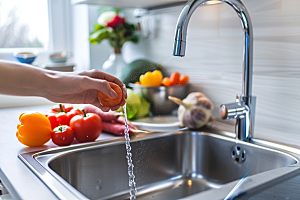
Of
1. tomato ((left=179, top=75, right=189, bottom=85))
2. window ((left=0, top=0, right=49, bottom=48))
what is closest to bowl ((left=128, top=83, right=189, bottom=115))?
tomato ((left=179, top=75, right=189, bottom=85))

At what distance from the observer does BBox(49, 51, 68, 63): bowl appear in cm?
190

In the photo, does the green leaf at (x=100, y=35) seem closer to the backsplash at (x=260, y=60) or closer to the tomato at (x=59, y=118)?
the backsplash at (x=260, y=60)

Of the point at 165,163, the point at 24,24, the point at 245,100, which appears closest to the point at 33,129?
the point at 165,163

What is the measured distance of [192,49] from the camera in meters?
1.25

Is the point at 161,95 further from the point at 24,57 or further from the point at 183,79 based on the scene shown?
the point at 24,57

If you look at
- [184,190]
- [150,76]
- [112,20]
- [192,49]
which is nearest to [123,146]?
[184,190]

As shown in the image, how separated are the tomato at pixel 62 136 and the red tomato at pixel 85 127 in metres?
0.02

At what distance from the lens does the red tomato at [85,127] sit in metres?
0.95

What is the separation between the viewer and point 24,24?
1965 mm

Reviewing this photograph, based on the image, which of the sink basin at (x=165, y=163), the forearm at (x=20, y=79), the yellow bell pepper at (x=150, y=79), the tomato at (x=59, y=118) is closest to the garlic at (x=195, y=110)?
the sink basin at (x=165, y=163)

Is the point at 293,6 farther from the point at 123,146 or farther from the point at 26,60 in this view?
the point at 26,60

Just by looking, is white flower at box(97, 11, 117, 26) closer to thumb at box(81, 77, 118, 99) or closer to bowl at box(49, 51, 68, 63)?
bowl at box(49, 51, 68, 63)

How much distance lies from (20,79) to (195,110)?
1.87ft

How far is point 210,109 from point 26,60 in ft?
3.95
